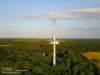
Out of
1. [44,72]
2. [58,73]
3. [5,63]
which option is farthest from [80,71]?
[5,63]

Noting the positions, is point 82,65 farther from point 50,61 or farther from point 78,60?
point 50,61

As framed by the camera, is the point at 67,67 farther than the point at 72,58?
No

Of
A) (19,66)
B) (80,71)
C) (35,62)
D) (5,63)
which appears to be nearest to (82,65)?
(80,71)

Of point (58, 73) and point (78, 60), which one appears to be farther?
point (78, 60)

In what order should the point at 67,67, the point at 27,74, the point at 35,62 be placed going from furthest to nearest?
the point at 35,62 < the point at 67,67 < the point at 27,74

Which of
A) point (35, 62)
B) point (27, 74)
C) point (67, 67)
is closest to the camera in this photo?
point (27, 74)

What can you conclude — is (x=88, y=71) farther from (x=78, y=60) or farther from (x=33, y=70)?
(x=33, y=70)

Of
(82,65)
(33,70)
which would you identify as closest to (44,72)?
(33,70)
